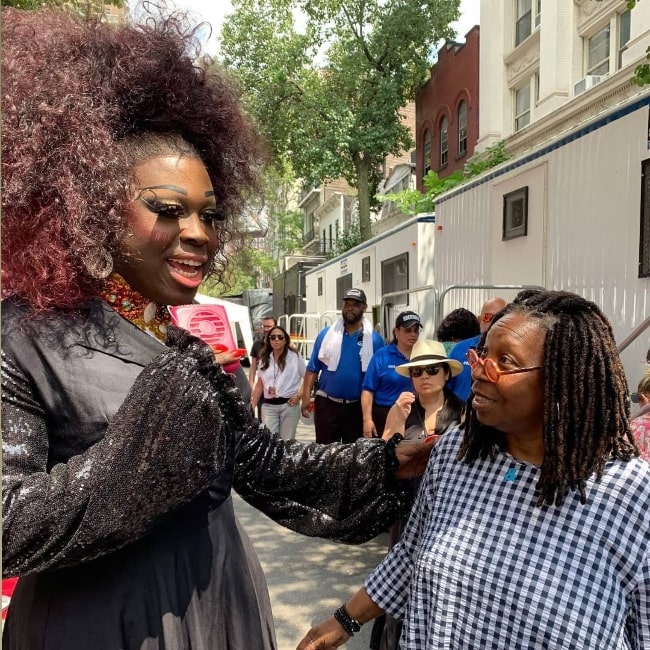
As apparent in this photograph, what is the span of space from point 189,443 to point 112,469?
135mm

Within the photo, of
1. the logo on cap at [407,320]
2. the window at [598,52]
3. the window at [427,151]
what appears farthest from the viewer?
the window at [427,151]

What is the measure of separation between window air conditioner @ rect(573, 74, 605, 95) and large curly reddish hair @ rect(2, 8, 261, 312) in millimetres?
13034

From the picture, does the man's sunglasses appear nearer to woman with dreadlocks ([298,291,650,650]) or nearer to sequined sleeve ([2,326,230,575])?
woman with dreadlocks ([298,291,650,650])

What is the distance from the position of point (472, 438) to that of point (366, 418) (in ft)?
12.4

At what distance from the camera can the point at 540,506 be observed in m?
1.45

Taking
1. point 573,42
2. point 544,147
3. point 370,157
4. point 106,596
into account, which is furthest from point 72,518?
point 370,157

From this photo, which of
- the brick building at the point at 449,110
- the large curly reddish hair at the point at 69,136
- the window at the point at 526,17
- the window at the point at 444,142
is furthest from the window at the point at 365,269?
the large curly reddish hair at the point at 69,136

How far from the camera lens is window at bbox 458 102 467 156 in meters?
19.2

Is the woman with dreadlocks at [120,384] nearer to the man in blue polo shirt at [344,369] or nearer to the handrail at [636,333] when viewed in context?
the handrail at [636,333]

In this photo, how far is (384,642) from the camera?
3.08 m

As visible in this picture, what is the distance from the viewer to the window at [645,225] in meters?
5.18

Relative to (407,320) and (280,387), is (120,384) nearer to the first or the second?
(407,320)

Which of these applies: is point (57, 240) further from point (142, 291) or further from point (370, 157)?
point (370, 157)

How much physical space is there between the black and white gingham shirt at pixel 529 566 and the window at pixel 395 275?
816 centimetres
